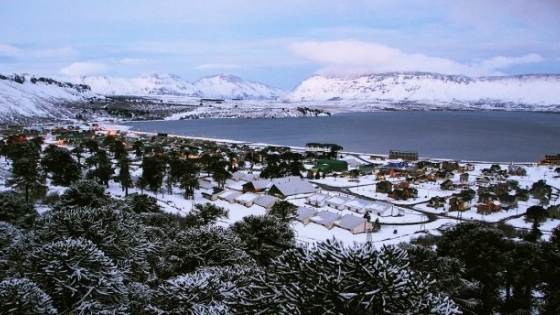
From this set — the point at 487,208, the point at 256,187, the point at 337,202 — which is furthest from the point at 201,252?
the point at 487,208

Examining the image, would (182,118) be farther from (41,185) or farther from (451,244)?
(451,244)

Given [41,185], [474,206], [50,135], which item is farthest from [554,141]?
[50,135]

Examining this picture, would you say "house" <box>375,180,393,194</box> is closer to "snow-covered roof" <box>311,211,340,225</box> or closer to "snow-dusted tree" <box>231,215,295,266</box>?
"snow-covered roof" <box>311,211,340,225</box>

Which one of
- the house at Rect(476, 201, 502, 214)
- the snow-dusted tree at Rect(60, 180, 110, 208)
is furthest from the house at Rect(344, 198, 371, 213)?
the snow-dusted tree at Rect(60, 180, 110, 208)

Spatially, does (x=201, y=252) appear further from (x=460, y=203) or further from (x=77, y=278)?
(x=460, y=203)

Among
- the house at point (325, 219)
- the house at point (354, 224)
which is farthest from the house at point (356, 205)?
the house at point (354, 224)

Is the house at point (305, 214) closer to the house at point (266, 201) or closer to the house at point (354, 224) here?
the house at point (354, 224)

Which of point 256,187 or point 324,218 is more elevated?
point 256,187
